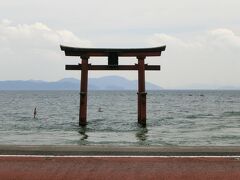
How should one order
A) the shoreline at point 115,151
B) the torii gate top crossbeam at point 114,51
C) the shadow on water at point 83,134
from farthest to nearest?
the torii gate top crossbeam at point 114,51, the shadow on water at point 83,134, the shoreline at point 115,151

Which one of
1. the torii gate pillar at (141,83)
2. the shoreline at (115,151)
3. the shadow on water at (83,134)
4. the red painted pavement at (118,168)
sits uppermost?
the torii gate pillar at (141,83)

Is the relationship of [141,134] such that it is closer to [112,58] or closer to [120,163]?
[112,58]

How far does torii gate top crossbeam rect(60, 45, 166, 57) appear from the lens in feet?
74.2

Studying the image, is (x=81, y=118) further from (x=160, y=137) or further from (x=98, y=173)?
(x=98, y=173)

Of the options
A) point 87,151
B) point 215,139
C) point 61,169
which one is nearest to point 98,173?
point 61,169

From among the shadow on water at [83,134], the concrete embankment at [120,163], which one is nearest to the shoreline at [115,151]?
the concrete embankment at [120,163]

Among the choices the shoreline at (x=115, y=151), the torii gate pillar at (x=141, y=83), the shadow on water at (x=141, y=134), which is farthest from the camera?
the torii gate pillar at (x=141, y=83)

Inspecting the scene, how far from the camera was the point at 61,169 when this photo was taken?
6.25 m

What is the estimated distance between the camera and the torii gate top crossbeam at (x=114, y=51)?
22.6m

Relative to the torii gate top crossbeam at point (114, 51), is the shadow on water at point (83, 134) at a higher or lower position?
lower

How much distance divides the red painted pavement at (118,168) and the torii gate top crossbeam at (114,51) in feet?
52.8

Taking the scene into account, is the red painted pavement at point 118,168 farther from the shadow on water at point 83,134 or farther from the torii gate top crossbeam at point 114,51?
the torii gate top crossbeam at point 114,51

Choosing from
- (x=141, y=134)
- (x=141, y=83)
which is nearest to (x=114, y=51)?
(x=141, y=83)

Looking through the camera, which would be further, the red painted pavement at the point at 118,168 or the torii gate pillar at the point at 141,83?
the torii gate pillar at the point at 141,83
